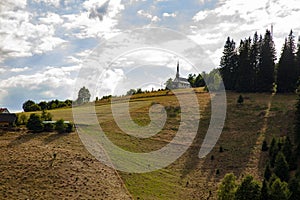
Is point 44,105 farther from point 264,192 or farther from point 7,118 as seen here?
point 264,192

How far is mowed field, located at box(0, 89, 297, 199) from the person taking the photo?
35.7 metres

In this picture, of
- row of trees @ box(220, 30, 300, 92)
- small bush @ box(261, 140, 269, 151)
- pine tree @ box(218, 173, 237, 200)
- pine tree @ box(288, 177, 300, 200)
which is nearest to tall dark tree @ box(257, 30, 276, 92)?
row of trees @ box(220, 30, 300, 92)

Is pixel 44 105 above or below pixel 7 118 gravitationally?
above

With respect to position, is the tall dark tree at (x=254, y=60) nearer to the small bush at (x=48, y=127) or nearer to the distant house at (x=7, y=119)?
the small bush at (x=48, y=127)

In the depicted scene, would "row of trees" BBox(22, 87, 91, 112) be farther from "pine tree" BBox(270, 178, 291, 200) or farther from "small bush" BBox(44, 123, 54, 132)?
"pine tree" BBox(270, 178, 291, 200)

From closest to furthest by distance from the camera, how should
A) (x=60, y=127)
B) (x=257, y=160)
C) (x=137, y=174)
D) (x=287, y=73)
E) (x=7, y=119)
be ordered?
(x=137, y=174) → (x=257, y=160) → (x=60, y=127) → (x=7, y=119) → (x=287, y=73)

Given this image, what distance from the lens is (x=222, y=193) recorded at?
100ft

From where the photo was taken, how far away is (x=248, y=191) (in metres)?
29.0

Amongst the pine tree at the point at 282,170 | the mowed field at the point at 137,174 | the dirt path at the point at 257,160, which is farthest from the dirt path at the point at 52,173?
the dirt path at the point at 257,160

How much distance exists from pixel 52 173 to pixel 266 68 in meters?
57.6

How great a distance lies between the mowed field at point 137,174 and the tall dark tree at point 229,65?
20769mm

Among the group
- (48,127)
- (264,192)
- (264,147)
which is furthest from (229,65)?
(264,192)

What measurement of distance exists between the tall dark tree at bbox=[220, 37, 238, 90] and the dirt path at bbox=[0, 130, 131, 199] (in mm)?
49102

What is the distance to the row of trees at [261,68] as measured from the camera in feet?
254
